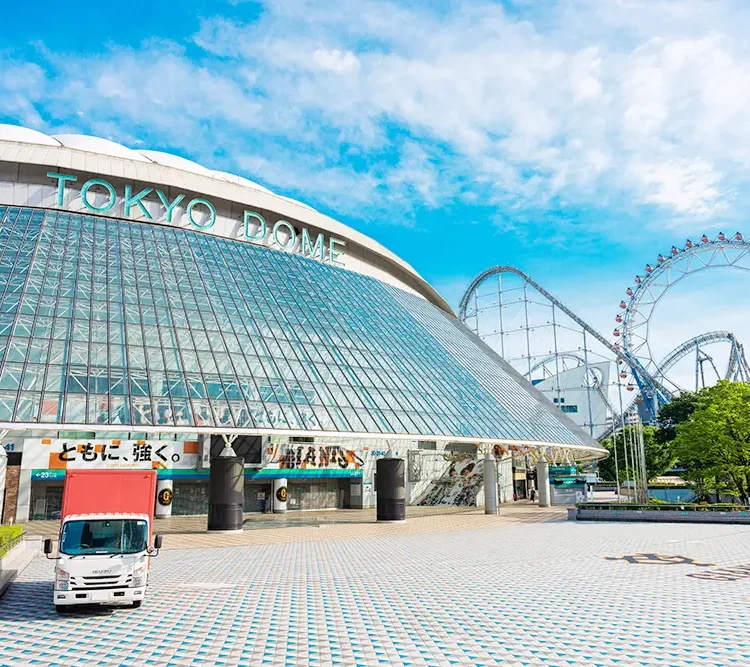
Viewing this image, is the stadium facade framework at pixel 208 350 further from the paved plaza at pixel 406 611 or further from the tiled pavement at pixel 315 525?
the paved plaza at pixel 406 611

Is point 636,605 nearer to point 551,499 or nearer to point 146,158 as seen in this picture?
point 146,158

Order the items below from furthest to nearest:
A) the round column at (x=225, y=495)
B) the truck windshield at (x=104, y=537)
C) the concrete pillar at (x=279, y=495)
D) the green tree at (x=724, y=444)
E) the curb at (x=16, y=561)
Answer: the green tree at (x=724, y=444) < the concrete pillar at (x=279, y=495) < the round column at (x=225, y=495) < the curb at (x=16, y=561) < the truck windshield at (x=104, y=537)

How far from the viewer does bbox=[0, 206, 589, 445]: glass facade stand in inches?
1003

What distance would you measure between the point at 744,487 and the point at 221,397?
38.0 metres

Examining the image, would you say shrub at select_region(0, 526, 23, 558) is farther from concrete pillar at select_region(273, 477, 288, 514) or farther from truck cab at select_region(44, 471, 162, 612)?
concrete pillar at select_region(273, 477, 288, 514)

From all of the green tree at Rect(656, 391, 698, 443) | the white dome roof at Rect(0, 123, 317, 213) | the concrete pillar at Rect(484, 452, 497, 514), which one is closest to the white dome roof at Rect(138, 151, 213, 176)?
the white dome roof at Rect(0, 123, 317, 213)

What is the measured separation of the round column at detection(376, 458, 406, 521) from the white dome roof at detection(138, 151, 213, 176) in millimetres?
25529

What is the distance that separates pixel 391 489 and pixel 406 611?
20.5 metres

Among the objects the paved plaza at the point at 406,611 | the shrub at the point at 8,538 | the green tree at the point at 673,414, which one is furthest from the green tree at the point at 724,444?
the green tree at the point at 673,414

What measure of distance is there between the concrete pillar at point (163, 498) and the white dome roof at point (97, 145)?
2127cm

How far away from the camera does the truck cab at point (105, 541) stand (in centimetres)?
1268

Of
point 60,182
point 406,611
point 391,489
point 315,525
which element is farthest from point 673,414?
point 406,611

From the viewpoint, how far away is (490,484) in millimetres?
41438

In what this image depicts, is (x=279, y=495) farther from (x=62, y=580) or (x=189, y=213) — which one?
(x=62, y=580)
